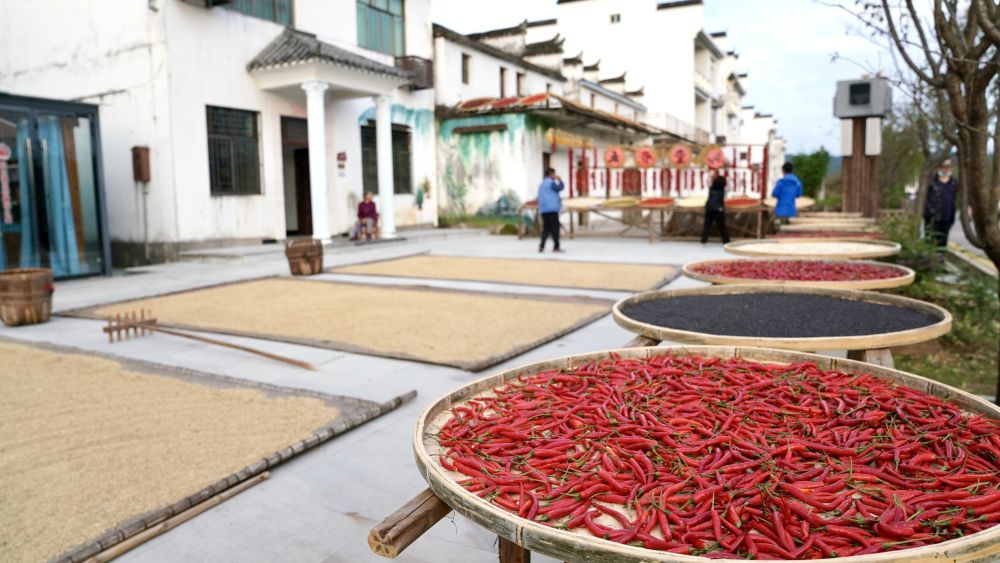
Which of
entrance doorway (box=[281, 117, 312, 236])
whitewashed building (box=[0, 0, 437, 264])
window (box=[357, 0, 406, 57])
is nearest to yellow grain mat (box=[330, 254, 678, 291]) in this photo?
whitewashed building (box=[0, 0, 437, 264])

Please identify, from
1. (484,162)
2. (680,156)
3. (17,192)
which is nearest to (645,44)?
(484,162)

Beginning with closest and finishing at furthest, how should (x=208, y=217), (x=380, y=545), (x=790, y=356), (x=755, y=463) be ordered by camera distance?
1. (x=380, y=545)
2. (x=755, y=463)
3. (x=790, y=356)
4. (x=208, y=217)

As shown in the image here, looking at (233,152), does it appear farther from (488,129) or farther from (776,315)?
(776,315)

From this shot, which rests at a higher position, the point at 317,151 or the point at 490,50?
the point at 490,50

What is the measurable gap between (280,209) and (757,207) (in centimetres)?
1029

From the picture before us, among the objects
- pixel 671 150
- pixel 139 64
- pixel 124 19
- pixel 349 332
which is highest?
pixel 124 19

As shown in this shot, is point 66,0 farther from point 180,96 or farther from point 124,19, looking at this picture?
point 180,96

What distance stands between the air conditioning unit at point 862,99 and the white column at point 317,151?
10.6 m

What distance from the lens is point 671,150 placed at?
54.6ft

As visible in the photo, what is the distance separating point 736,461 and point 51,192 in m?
11.5

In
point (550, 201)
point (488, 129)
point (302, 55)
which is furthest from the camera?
point (488, 129)

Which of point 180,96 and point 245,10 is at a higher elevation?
point 245,10

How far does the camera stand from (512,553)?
172 cm

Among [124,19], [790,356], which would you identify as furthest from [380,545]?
[124,19]
